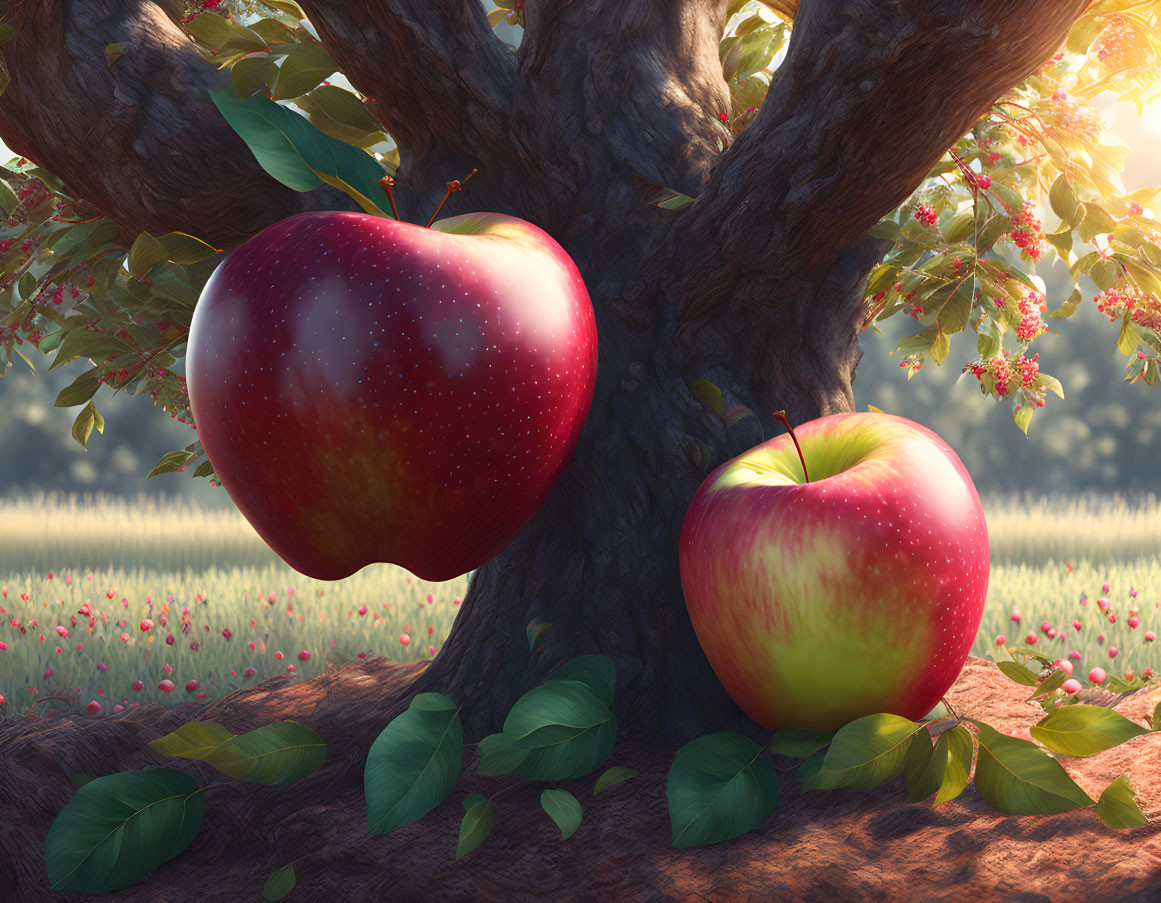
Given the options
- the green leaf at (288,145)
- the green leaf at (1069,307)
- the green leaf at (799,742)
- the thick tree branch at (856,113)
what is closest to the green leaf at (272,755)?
the green leaf at (799,742)

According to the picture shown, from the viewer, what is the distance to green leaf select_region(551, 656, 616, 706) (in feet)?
4.67

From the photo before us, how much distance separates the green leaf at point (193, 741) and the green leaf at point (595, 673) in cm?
57

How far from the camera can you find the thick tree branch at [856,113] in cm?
117

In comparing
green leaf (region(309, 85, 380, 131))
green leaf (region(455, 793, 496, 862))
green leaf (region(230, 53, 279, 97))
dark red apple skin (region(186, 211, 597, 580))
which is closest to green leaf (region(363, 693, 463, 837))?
green leaf (region(455, 793, 496, 862))

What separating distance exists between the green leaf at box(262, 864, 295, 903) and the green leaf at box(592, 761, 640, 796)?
0.47m

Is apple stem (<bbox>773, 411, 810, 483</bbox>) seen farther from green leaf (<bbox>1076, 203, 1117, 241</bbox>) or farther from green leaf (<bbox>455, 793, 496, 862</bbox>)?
green leaf (<bbox>1076, 203, 1117, 241</bbox>)

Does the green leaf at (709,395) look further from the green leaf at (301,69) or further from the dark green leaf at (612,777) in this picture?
the green leaf at (301,69)

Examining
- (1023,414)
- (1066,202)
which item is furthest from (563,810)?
(1023,414)

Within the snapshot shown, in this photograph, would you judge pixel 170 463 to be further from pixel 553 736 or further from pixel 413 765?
pixel 553 736

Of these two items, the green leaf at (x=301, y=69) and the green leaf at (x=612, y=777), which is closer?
the green leaf at (x=612, y=777)

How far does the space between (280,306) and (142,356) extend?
1.40m

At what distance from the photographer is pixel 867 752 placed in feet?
3.86

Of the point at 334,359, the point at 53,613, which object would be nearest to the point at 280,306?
the point at 334,359

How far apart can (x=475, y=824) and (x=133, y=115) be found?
4.64ft
